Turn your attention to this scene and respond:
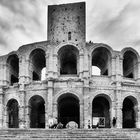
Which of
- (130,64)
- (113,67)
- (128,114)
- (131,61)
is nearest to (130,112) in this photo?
(128,114)

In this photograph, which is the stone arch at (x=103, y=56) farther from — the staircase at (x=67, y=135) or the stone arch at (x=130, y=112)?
the staircase at (x=67, y=135)

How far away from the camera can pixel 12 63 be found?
3005cm

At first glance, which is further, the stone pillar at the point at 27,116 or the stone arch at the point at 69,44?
the stone arch at the point at 69,44

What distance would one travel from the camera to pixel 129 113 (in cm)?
2867

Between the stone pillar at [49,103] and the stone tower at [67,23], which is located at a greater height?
the stone tower at [67,23]

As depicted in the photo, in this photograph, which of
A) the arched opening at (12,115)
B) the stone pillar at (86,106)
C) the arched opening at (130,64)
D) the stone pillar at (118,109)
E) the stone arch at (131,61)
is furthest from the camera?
the arched opening at (12,115)

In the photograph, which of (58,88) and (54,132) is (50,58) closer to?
(58,88)

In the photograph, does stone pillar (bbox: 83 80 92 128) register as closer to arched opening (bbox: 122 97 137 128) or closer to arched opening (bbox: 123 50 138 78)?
arched opening (bbox: 122 97 137 128)

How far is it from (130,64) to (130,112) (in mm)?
5708

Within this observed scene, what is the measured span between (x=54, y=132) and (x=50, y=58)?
1010 centimetres

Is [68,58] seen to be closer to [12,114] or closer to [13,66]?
[13,66]

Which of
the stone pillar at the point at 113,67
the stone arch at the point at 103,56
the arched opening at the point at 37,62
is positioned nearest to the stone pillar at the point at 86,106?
the stone pillar at the point at 113,67

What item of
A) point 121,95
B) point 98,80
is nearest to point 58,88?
point 98,80

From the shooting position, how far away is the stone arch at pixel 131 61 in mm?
27547
